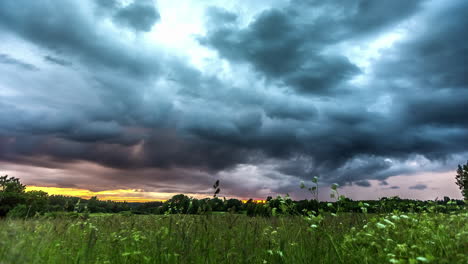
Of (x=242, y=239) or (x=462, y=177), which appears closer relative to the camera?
(x=242, y=239)

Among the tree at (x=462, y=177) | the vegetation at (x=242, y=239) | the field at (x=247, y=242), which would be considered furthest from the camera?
the tree at (x=462, y=177)

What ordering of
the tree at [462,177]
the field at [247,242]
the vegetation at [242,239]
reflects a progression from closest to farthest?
the vegetation at [242,239]
the field at [247,242]
the tree at [462,177]

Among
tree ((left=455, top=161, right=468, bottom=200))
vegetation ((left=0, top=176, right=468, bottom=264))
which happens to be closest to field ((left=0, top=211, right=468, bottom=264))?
vegetation ((left=0, top=176, right=468, bottom=264))

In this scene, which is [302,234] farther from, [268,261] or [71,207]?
[71,207]

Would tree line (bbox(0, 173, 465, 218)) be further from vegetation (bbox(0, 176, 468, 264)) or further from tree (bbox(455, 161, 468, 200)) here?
tree (bbox(455, 161, 468, 200))

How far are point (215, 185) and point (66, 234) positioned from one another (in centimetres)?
697

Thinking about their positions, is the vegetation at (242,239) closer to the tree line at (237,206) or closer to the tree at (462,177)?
the tree line at (237,206)

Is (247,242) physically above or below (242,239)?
below

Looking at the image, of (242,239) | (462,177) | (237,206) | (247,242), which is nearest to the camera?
(242,239)

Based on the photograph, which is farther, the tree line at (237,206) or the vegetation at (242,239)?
the tree line at (237,206)

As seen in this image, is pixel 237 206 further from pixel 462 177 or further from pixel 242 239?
pixel 462 177

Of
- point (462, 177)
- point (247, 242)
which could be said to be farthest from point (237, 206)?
point (462, 177)

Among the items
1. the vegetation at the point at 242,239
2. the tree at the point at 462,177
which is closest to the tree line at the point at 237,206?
the vegetation at the point at 242,239

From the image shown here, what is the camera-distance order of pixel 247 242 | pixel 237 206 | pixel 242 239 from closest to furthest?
1. pixel 242 239
2. pixel 247 242
3. pixel 237 206
